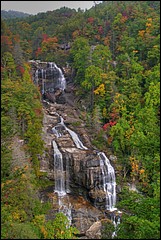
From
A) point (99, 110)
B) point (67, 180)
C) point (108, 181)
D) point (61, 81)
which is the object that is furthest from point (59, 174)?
point (61, 81)

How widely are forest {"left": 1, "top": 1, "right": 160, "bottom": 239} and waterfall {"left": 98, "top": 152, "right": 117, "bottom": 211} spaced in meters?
0.81

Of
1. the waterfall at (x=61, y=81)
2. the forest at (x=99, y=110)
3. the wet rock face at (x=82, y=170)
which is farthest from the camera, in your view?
the waterfall at (x=61, y=81)

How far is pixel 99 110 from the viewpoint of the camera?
31.5 metres

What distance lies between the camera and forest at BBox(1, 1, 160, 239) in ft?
34.5

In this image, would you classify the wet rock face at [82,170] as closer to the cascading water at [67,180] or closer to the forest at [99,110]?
the cascading water at [67,180]

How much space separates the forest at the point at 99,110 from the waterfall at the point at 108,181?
81 centimetres

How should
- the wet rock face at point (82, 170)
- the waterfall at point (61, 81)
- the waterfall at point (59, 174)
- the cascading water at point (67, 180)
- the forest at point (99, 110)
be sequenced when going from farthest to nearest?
the waterfall at point (61, 81)
the waterfall at point (59, 174)
the wet rock face at point (82, 170)
the cascading water at point (67, 180)
the forest at point (99, 110)

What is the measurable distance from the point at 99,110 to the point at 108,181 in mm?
9640

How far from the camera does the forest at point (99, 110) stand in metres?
10.5

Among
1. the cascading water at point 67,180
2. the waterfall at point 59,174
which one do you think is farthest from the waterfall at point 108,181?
the waterfall at point 59,174

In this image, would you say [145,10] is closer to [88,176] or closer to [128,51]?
[128,51]

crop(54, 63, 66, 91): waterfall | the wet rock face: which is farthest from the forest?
the wet rock face

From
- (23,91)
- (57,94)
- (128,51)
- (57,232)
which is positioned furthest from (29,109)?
(128,51)

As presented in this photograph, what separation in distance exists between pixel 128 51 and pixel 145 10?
43.0 ft
